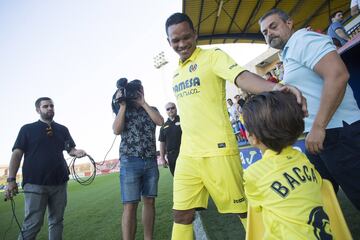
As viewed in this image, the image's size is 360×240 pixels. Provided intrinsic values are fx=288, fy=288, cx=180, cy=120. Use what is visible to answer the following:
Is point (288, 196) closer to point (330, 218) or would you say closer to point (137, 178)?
point (330, 218)

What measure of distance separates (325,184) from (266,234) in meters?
0.40

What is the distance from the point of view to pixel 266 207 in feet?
4.62

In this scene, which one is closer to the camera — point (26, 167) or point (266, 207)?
point (266, 207)

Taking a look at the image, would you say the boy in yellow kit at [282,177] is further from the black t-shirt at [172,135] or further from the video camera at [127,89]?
the black t-shirt at [172,135]

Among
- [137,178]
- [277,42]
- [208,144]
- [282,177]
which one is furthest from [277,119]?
[137,178]

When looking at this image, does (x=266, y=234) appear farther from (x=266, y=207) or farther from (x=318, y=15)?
(x=318, y=15)

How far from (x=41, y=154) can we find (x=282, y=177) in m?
3.68

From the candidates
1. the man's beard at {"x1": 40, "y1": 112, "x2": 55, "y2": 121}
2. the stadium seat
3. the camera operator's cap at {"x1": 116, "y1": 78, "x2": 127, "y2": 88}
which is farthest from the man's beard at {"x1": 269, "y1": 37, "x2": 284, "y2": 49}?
the man's beard at {"x1": 40, "y1": 112, "x2": 55, "y2": 121}

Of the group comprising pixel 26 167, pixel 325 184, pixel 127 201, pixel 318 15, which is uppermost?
pixel 318 15

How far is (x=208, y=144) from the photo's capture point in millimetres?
2148

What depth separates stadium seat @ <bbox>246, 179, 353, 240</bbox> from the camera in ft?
4.46

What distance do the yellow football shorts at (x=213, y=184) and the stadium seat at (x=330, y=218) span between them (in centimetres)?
60

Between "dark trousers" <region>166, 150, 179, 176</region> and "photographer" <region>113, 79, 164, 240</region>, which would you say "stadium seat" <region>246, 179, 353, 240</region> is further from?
"dark trousers" <region>166, 150, 179, 176</region>

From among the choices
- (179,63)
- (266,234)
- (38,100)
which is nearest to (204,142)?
(179,63)
